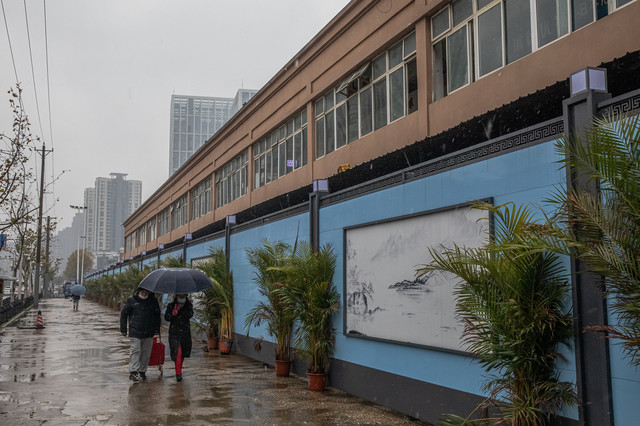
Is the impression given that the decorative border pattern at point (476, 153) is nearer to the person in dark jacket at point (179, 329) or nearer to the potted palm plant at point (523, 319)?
the potted palm plant at point (523, 319)

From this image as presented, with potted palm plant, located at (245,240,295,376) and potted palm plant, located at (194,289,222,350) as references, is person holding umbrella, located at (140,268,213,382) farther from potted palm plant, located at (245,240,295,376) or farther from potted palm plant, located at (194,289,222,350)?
potted palm plant, located at (194,289,222,350)

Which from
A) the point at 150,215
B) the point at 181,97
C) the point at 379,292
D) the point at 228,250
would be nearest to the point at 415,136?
the point at 379,292

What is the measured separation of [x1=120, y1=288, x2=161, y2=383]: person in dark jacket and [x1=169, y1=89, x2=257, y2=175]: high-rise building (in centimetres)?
12647

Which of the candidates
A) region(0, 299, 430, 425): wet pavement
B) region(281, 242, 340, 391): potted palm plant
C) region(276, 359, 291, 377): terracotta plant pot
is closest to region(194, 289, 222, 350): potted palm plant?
region(0, 299, 430, 425): wet pavement

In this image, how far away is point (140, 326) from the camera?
469 inches

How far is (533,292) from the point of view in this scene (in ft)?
19.7

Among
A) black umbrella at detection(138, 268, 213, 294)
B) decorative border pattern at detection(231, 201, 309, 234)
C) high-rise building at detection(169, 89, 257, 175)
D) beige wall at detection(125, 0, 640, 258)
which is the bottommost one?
black umbrella at detection(138, 268, 213, 294)

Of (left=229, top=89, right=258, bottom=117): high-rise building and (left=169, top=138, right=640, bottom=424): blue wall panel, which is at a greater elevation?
(left=229, top=89, right=258, bottom=117): high-rise building

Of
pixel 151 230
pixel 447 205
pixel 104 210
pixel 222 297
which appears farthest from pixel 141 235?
pixel 104 210

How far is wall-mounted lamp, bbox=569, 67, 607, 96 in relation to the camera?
591 centimetres

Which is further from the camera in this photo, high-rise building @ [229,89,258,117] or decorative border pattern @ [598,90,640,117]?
high-rise building @ [229,89,258,117]

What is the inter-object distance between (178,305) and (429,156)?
5500 mm

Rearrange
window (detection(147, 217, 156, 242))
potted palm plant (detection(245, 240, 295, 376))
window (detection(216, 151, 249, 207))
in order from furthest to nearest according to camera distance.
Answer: window (detection(147, 217, 156, 242)), window (detection(216, 151, 249, 207)), potted palm plant (detection(245, 240, 295, 376))

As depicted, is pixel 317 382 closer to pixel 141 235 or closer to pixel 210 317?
pixel 210 317
